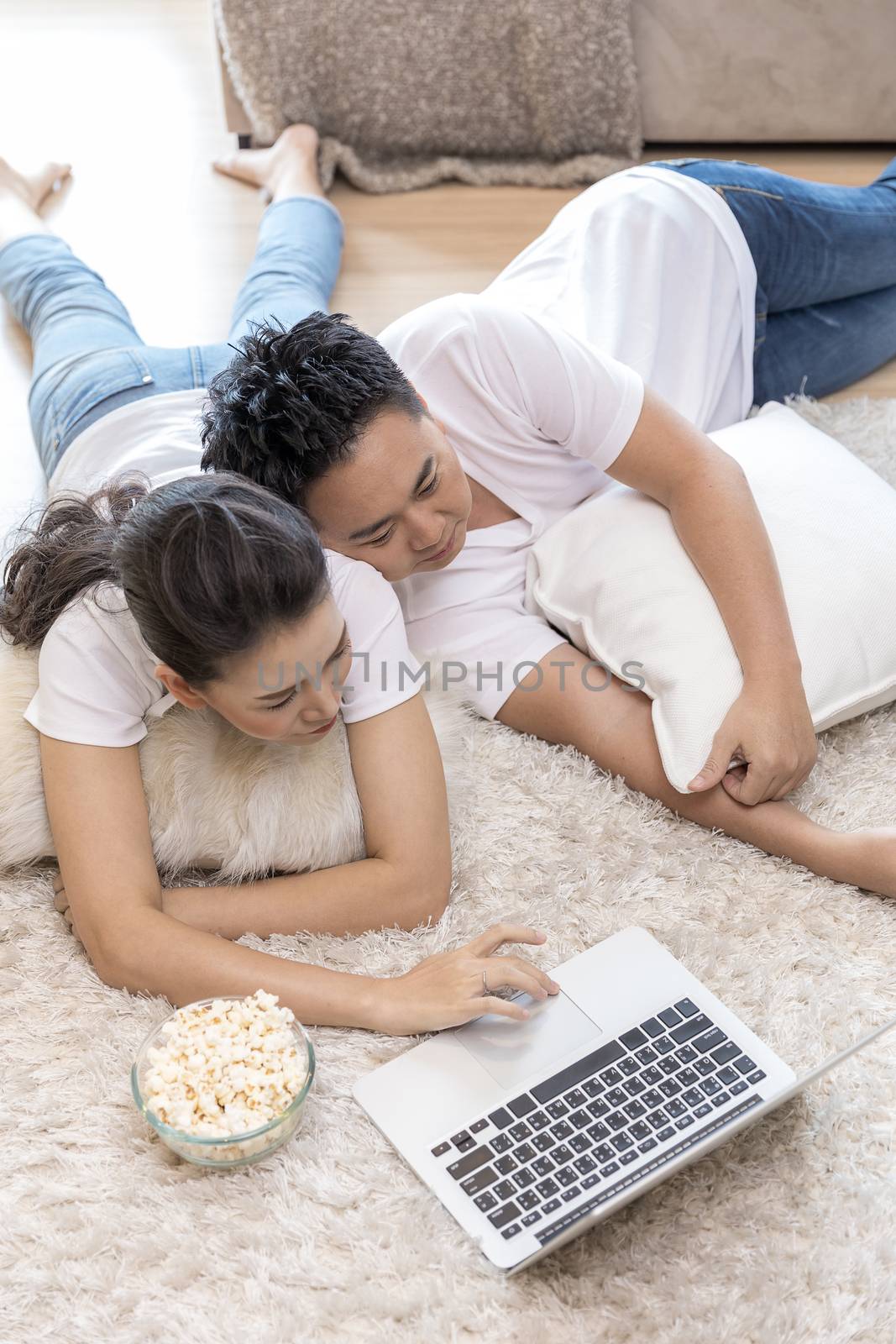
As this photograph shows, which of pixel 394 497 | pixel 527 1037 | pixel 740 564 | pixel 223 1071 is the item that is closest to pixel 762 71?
pixel 740 564

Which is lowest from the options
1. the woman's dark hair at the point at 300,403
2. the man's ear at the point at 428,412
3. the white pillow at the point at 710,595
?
the white pillow at the point at 710,595

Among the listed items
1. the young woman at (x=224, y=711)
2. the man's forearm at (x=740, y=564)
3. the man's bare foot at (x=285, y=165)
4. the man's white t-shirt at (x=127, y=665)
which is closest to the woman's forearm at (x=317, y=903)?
the young woman at (x=224, y=711)

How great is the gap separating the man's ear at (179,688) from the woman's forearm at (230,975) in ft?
0.65

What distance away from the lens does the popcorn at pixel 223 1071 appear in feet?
3.16

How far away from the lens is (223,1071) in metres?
0.98

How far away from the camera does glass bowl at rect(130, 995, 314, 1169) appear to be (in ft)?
3.13

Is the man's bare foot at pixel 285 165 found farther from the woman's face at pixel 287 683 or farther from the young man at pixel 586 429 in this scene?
the woman's face at pixel 287 683

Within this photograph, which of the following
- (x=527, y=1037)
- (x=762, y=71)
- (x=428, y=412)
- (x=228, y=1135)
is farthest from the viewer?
(x=762, y=71)

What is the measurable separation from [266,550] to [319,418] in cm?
20

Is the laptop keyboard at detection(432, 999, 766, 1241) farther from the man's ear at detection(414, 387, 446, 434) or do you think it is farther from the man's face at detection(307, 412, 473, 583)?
the man's ear at detection(414, 387, 446, 434)

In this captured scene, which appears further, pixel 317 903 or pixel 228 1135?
pixel 317 903

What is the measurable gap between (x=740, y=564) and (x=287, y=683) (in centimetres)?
54

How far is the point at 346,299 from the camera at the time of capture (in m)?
2.17

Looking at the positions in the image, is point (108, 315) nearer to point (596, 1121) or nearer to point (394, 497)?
point (394, 497)
